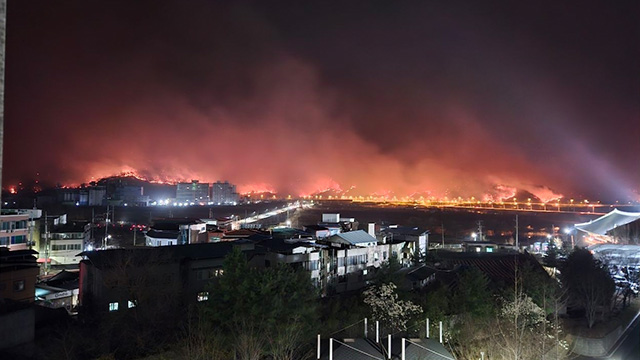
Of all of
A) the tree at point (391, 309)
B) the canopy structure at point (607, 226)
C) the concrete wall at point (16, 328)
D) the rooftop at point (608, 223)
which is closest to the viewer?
the concrete wall at point (16, 328)

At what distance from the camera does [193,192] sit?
164 ft

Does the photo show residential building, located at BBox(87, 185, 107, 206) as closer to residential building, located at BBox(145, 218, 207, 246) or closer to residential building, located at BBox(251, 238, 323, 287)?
residential building, located at BBox(145, 218, 207, 246)

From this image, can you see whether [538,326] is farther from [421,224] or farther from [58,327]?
[421,224]

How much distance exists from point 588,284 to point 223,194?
46.8 meters

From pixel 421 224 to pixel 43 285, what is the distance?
25.4m

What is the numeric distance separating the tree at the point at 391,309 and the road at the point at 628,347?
2990mm

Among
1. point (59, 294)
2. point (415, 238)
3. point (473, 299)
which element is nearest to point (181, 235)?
point (59, 294)

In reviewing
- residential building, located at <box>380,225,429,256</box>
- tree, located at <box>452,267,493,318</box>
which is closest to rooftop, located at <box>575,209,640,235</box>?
residential building, located at <box>380,225,429,256</box>

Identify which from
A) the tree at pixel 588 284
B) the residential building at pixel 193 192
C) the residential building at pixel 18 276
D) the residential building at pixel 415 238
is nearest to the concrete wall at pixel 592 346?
the tree at pixel 588 284

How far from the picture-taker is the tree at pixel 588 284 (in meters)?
8.80

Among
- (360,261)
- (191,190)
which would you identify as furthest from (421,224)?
(191,190)

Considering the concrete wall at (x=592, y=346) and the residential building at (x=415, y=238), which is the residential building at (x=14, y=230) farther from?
the concrete wall at (x=592, y=346)

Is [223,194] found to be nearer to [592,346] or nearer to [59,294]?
[59,294]

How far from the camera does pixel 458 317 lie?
7219 mm
